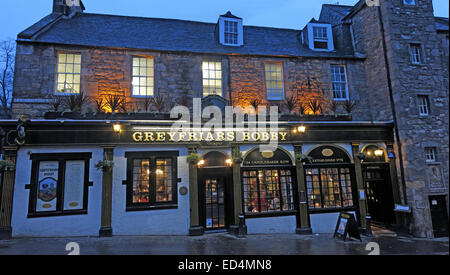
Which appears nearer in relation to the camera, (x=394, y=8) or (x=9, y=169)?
(x=9, y=169)

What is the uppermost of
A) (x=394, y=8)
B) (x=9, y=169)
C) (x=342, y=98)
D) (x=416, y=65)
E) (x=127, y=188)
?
(x=394, y=8)

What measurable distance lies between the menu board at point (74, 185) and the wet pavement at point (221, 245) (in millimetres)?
1141

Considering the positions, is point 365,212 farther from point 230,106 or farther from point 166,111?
point 166,111

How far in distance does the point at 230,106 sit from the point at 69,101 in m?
6.06

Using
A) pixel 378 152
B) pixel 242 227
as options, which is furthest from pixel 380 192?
pixel 242 227

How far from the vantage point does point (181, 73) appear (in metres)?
10.0

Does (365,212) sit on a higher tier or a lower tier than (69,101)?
lower

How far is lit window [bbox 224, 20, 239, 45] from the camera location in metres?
11.3

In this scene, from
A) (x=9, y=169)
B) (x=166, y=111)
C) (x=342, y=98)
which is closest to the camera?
(x=9, y=169)

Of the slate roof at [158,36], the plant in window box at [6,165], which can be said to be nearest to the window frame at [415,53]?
the slate roof at [158,36]

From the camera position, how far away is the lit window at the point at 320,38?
467 inches

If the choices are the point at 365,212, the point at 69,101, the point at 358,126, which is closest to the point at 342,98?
the point at 358,126

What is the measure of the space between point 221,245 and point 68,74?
855 cm

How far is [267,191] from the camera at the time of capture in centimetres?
964
